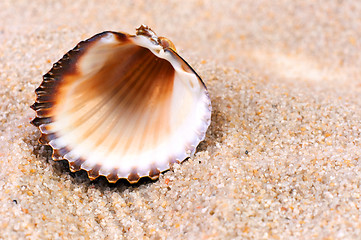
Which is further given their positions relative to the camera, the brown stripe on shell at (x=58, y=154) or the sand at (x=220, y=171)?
the brown stripe on shell at (x=58, y=154)

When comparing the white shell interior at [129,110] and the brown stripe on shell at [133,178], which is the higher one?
→ the white shell interior at [129,110]

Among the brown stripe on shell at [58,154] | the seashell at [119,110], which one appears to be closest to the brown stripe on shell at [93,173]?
the seashell at [119,110]

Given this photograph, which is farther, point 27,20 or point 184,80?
point 27,20

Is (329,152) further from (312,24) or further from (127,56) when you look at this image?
(312,24)

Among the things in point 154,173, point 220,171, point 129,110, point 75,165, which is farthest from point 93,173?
point 220,171

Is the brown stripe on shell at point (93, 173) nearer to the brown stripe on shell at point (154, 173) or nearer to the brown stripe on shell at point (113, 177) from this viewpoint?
the brown stripe on shell at point (113, 177)

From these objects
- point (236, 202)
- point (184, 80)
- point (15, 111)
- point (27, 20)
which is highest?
point (27, 20)

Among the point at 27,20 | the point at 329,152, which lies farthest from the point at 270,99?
the point at 27,20
